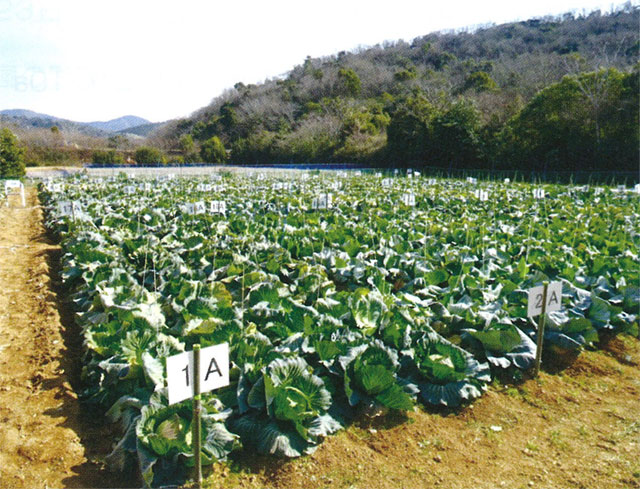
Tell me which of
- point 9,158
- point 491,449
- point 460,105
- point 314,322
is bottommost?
point 491,449

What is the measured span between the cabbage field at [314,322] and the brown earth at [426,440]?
0.12m

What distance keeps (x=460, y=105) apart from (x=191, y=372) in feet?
103

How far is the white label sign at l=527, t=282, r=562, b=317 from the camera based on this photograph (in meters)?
3.60

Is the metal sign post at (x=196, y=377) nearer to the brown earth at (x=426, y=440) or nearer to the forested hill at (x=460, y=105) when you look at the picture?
the brown earth at (x=426, y=440)

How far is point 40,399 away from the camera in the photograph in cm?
332

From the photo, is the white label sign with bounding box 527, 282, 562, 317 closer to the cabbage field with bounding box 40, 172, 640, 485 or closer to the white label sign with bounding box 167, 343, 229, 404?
the cabbage field with bounding box 40, 172, 640, 485

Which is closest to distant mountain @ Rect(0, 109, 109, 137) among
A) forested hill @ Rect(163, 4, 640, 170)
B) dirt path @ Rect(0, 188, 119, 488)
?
forested hill @ Rect(163, 4, 640, 170)

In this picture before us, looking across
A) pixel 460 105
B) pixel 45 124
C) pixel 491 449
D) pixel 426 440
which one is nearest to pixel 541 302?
pixel 491 449

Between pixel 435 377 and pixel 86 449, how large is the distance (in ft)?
7.90

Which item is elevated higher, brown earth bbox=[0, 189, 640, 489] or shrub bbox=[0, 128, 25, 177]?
shrub bbox=[0, 128, 25, 177]

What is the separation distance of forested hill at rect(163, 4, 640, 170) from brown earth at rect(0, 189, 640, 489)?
23326mm

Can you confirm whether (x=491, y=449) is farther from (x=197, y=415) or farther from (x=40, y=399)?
(x=40, y=399)

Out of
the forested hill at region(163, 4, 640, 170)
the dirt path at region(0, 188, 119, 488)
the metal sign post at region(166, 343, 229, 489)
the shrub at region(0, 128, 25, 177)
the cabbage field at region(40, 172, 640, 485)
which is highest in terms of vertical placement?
the forested hill at region(163, 4, 640, 170)

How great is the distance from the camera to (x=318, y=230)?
25.4 ft
